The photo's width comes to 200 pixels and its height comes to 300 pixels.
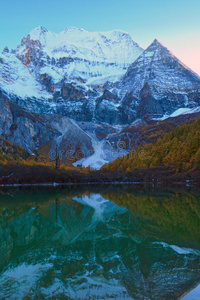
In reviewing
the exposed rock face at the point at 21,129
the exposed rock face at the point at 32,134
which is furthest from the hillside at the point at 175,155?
the exposed rock face at the point at 21,129

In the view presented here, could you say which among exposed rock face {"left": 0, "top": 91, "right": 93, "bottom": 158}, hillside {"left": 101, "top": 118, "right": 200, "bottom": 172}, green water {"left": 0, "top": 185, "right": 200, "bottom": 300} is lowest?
green water {"left": 0, "top": 185, "right": 200, "bottom": 300}

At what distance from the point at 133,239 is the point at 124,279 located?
3.71 meters

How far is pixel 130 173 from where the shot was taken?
67.1 m

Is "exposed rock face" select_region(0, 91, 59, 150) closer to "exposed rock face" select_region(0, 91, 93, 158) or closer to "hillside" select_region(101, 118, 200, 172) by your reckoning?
"exposed rock face" select_region(0, 91, 93, 158)

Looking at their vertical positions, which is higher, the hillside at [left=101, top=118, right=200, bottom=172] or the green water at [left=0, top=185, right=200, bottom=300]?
the hillside at [left=101, top=118, right=200, bottom=172]

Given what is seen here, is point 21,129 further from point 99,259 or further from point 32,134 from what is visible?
Result: point 99,259

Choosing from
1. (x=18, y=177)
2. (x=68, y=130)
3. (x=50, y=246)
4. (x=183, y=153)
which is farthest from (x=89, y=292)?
(x=68, y=130)

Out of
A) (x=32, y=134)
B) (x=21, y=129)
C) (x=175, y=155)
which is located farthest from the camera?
(x=32, y=134)

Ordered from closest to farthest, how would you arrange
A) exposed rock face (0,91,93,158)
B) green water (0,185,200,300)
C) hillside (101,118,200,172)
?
green water (0,185,200,300) → hillside (101,118,200,172) → exposed rock face (0,91,93,158)

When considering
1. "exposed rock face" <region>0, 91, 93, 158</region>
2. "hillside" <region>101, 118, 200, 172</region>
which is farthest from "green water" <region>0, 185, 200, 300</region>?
"exposed rock face" <region>0, 91, 93, 158</region>

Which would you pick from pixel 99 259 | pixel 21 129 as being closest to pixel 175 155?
pixel 99 259

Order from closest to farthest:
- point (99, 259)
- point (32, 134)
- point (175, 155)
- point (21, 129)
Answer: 1. point (99, 259)
2. point (175, 155)
3. point (21, 129)
4. point (32, 134)

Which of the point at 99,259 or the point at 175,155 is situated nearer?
the point at 99,259

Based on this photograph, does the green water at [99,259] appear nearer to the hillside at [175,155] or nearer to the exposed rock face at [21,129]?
the hillside at [175,155]
